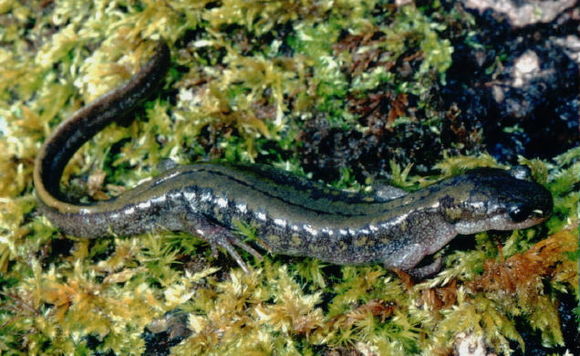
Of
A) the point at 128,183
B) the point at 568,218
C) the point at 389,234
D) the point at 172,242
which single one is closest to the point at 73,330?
the point at 172,242

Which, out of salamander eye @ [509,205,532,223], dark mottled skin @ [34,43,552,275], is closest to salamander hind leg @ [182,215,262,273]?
dark mottled skin @ [34,43,552,275]

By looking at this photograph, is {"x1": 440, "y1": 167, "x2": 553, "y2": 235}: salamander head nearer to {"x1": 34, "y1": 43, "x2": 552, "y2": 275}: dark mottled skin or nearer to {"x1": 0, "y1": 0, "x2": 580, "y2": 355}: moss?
{"x1": 34, "y1": 43, "x2": 552, "y2": 275}: dark mottled skin

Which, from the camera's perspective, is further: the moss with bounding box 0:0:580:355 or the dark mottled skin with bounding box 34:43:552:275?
the dark mottled skin with bounding box 34:43:552:275

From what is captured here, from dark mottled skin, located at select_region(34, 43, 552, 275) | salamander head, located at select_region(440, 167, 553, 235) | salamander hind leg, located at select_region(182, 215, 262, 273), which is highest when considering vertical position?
salamander head, located at select_region(440, 167, 553, 235)

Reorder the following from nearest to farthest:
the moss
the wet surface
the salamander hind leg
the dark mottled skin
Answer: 1. the moss
2. the dark mottled skin
3. the salamander hind leg
4. the wet surface

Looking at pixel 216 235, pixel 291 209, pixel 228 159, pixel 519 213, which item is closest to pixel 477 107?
pixel 519 213

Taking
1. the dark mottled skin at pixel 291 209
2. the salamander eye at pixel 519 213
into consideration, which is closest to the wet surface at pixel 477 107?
the dark mottled skin at pixel 291 209

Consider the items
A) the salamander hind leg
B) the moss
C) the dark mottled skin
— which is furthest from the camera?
the salamander hind leg

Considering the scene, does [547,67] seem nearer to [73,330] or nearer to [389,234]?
[389,234]
